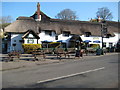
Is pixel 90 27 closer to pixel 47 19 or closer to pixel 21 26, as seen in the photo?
pixel 47 19

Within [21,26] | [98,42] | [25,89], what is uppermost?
[21,26]

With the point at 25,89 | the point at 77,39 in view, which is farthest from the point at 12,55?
the point at 77,39

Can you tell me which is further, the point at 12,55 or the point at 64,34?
the point at 64,34

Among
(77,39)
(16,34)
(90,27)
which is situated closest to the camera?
(16,34)

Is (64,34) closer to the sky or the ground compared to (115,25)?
closer to the ground

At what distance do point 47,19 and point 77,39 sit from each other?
363 inches

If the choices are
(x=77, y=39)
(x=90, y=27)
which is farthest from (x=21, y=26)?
(x=90, y=27)

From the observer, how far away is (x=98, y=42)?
129ft

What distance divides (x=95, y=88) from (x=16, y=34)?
30180 millimetres

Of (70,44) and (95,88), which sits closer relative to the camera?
(95,88)

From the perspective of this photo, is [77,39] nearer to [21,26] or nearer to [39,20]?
[39,20]

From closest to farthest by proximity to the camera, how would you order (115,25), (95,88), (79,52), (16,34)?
(95,88), (79,52), (16,34), (115,25)

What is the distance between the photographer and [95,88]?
5.97 m

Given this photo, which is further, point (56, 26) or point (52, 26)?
point (56, 26)
